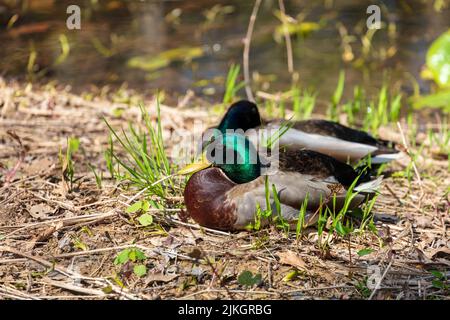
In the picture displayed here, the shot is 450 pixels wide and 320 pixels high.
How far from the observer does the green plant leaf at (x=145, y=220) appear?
11.9 feet

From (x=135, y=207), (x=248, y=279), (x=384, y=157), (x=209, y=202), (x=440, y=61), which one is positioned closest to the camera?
(x=248, y=279)

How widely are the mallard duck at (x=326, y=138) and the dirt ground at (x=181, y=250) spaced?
1.10ft

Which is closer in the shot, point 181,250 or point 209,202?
point 181,250

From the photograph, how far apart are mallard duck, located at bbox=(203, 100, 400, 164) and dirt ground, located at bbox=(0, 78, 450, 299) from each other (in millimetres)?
336

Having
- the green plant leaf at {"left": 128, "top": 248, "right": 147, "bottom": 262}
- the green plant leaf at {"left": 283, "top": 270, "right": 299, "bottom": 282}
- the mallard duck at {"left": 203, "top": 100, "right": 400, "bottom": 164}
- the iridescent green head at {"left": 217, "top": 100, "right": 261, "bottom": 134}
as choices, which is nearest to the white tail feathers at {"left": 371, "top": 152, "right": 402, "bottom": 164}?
the mallard duck at {"left": 203, "top": 100, "right": 400, "bottom": 164}

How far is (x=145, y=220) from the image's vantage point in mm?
3633

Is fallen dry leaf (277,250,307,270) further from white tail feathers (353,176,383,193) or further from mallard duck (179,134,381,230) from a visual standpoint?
white tail feathers (353,176,383,193)

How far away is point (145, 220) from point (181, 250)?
0.92 feet

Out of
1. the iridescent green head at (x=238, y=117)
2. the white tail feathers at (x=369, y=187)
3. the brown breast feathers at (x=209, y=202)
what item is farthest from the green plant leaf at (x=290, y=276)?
the iridescent green head at (x=238, y=117)

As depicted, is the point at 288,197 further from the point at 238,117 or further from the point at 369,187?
the point at 238,117

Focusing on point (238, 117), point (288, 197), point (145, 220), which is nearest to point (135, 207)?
point (145, 220)

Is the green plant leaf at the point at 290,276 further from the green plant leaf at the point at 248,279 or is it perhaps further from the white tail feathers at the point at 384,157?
the white tail feathers at the point at 384,157

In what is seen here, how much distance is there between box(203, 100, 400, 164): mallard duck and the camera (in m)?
4.82
